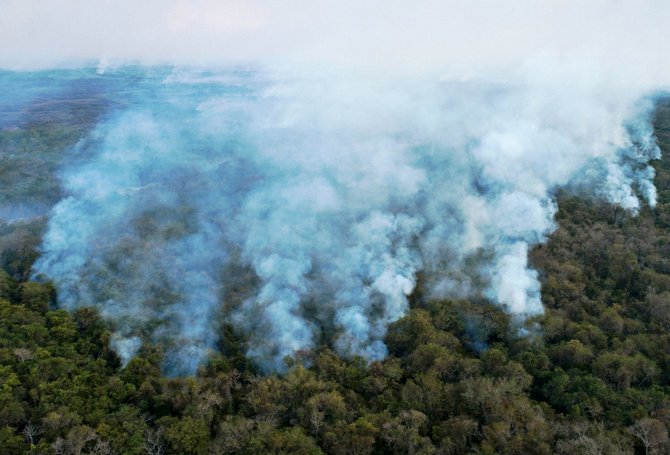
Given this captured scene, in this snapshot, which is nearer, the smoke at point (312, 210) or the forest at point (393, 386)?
the forest at point (393, 386)

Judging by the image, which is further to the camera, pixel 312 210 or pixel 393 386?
pixel 312 210

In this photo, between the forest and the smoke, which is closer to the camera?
the forest

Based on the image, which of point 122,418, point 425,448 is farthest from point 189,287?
point 425,448

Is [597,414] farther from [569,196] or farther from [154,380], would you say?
[569,196]
